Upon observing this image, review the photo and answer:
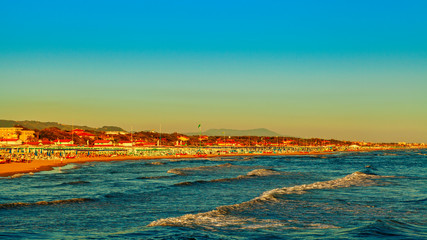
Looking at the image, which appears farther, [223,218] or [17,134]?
[17,134]

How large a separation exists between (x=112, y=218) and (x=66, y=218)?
200cm

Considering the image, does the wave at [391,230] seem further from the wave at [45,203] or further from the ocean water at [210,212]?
the wave at [45,203]

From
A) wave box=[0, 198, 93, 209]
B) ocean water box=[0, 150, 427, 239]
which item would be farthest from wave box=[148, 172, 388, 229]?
wave box=[0, 198, 93, 209]

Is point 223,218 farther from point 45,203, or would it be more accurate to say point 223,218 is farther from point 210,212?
point 45,203

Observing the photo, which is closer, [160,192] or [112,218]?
[112,218]

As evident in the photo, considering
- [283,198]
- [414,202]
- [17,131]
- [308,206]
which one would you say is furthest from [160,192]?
[17,131]

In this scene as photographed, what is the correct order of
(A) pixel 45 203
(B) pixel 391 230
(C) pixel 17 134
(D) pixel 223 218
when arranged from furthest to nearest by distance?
(C) pixel 17 134 → (A) pixel 45 203 → (D) pixel 223 218 → (B) pixel 391 230

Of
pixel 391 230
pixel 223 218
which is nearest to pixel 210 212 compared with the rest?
pixel 223 218

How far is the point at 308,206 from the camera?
21.1m

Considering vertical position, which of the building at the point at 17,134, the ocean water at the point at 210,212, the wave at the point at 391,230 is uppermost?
the building at the point at 17,134

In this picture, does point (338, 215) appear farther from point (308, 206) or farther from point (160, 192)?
point (160, 192)

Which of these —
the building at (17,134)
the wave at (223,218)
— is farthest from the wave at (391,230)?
the building at (17,134)

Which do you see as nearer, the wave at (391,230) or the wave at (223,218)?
the wave at (391,230)

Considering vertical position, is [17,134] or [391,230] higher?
[17,134]
